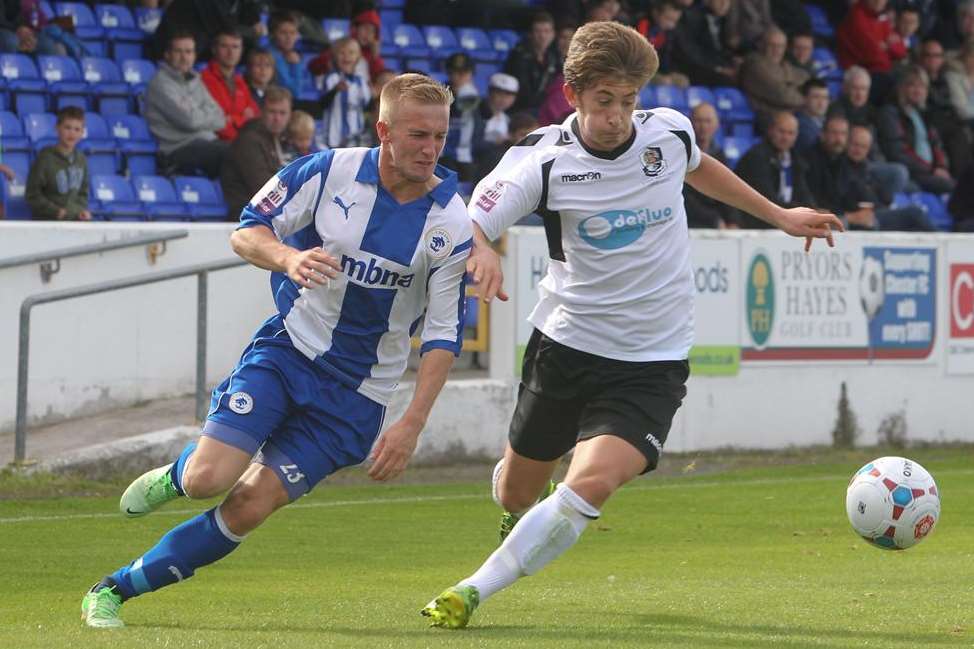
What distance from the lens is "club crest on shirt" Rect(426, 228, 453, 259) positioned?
645 centimetres

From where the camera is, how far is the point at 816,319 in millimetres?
15812

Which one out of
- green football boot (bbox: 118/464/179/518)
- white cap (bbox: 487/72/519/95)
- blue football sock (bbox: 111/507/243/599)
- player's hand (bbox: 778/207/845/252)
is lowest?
blue football sock (bbox: 111/507/243/599)

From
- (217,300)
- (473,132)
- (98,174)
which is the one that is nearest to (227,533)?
(217,300)

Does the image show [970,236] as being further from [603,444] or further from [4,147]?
[603,444]

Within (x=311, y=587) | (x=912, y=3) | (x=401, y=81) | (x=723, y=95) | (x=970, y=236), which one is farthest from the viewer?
(x=912, y=3)

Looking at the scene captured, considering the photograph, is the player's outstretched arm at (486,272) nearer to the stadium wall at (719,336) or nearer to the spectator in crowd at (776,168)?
the stadium wall at (719,336)

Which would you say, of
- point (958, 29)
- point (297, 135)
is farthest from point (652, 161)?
point (958, 29)

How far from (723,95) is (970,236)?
442 cm

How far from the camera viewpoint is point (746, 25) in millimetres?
21000

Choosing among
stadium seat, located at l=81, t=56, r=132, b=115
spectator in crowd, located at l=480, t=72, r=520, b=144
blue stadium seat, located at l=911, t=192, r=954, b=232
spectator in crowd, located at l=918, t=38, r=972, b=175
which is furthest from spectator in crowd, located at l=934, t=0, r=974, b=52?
stadium seat, located at l=81, t=56, r=132, b=115

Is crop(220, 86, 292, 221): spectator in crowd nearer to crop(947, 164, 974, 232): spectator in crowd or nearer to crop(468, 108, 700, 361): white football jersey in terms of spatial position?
crop(468, 108, 700, 361): white football jersey

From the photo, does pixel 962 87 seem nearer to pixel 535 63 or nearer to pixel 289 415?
pixel 535 63

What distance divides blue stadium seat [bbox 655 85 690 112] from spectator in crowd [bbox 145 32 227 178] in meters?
5.61

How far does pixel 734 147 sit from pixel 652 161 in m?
13.2
